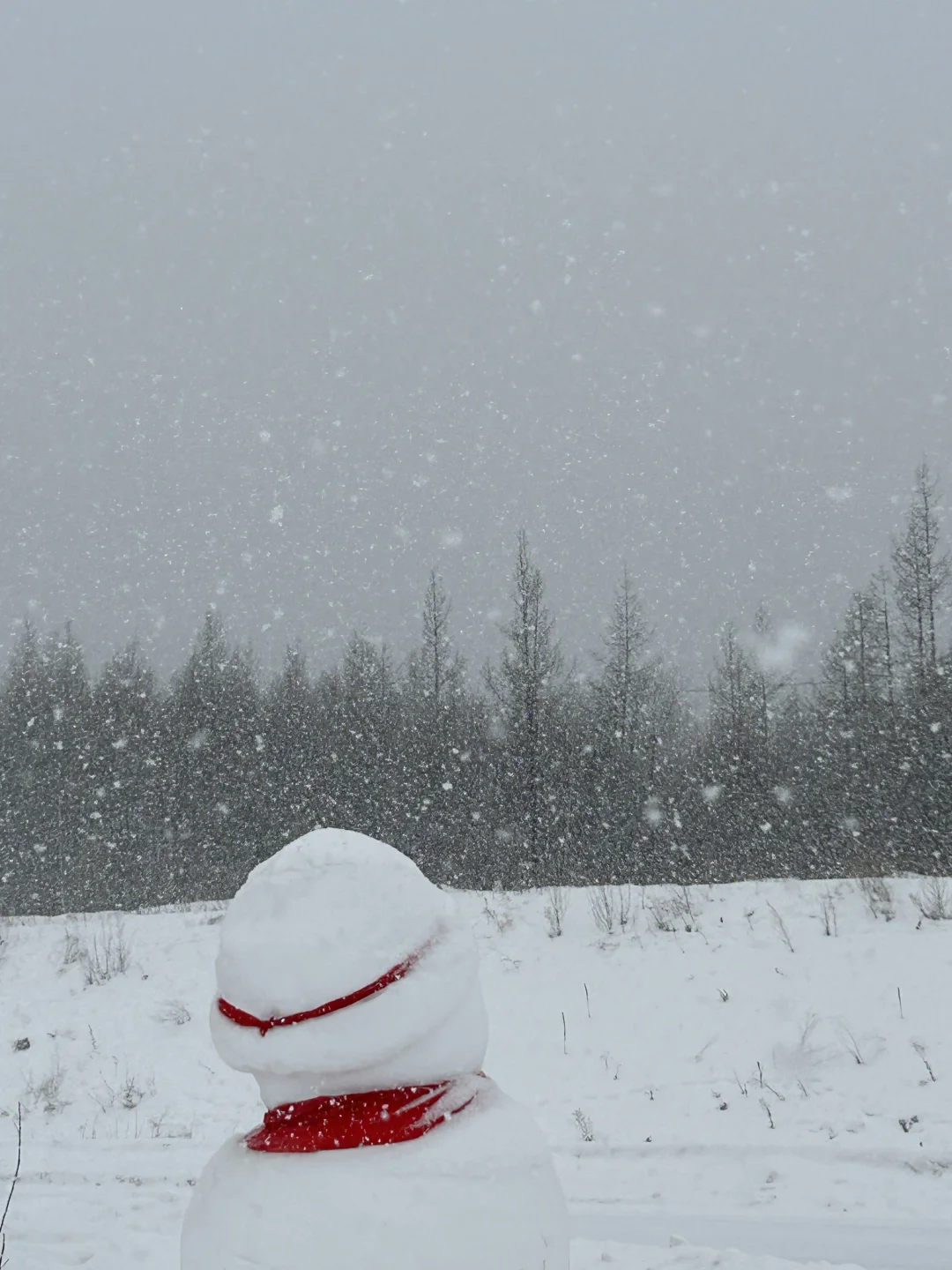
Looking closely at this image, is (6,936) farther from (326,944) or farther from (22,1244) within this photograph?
(326,944)

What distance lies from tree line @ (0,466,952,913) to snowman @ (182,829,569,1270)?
17.1 metres

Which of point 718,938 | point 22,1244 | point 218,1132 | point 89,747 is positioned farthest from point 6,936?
point 89,747

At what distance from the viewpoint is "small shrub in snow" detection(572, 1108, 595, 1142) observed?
19.9 feet

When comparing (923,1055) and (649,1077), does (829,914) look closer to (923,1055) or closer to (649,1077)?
(923,1055)

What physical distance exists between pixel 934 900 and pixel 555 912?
357 centimetres

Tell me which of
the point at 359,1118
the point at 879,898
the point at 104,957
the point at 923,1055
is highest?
the point at 359,1118

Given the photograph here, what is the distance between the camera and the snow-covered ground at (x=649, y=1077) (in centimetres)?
466

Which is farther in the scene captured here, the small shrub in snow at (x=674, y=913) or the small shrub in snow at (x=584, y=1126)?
the small shrub in snow at (x=674, y=913)

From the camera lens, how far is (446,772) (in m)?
30.4

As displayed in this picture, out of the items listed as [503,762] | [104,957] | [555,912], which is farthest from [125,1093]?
[503,762]

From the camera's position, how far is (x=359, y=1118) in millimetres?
1797

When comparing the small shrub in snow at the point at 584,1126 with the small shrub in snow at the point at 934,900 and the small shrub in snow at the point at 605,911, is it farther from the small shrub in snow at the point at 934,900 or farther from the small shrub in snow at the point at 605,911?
the small shrub in snow at the point at 934,900

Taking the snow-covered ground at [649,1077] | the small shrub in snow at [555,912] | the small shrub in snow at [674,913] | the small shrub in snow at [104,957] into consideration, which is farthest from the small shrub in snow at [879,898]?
Answer: the small shrub in snow at [104,957]

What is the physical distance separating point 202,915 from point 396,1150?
1095 cm
